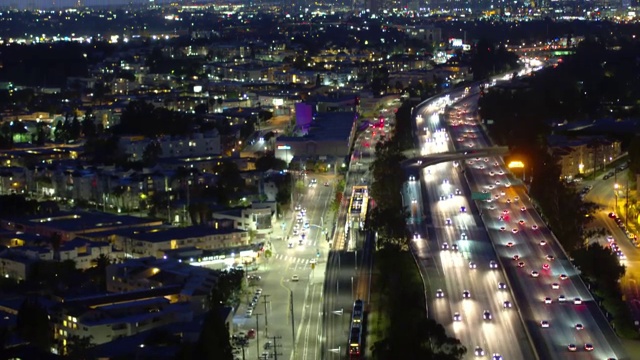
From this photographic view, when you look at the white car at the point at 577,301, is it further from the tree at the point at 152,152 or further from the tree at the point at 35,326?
the tree at the point at 152,152

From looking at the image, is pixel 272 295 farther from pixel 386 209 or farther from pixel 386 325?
pixel 386 209

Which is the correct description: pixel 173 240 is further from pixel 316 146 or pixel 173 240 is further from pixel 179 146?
pixel 179 146

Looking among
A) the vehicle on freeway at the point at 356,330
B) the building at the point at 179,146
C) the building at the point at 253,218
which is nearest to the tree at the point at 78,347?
the vehicle on freeway at the point at 356,330

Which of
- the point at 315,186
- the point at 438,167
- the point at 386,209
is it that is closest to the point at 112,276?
the point at 386,209

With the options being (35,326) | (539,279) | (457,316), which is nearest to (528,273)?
(539,279)

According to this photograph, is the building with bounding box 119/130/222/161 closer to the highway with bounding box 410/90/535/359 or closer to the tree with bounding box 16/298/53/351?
the highway with bounding box 410/90/535/359

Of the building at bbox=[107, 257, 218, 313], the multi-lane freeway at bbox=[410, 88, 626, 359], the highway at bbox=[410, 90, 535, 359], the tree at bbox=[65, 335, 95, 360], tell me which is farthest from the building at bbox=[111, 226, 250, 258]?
the tree at bbox=[65, 335, 95, 360]
